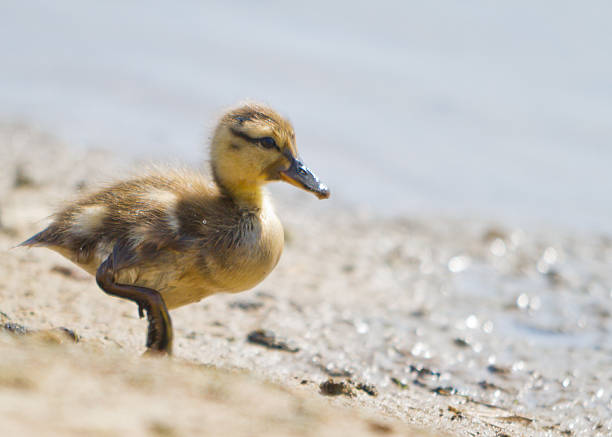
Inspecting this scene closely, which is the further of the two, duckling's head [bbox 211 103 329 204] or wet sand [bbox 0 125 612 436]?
duckling's head [bbox 211 103 329 204]

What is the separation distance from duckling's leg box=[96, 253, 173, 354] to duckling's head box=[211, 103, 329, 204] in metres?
0.86

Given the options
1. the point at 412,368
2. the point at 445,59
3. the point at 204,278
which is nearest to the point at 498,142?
the point at 445,59

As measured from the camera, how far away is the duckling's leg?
12.2ft

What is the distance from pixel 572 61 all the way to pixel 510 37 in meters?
1.38

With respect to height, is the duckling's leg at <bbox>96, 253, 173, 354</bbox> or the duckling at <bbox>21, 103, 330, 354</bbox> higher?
the duckling at <bbox>21, 103, 330, 354</bbox>

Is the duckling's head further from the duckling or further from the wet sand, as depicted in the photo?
the wet sand

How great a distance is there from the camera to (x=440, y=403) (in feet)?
14.4

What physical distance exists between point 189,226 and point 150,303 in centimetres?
44

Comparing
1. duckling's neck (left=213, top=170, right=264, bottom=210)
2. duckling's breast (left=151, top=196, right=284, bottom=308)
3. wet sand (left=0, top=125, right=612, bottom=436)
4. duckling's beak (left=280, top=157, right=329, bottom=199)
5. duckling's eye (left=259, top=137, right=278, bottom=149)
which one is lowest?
wet sand (left=0, top=125, right=612, bottom=436)

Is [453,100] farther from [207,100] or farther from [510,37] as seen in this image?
[207,100]

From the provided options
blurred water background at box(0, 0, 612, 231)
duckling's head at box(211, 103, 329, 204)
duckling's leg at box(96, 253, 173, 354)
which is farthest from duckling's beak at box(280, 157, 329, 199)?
blurred water background at box(0, 0, 612, 231)

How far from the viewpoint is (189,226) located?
3.93 meters

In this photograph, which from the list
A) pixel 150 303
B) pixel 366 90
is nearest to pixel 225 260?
pixel 150 303

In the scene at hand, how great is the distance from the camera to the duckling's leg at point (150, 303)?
12.2ft
